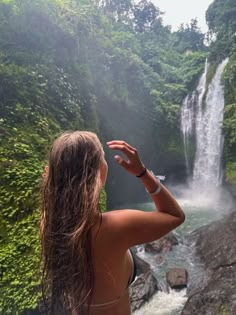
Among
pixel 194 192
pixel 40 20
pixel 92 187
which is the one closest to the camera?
pixel 92 187

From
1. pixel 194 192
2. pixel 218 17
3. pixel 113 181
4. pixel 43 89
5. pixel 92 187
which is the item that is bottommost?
pixel 194 192

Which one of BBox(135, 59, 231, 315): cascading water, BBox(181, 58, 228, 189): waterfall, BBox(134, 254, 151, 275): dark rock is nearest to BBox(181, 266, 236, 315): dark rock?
BBox(134, 254, 151, 275): dark rock

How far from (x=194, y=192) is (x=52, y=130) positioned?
1268cm

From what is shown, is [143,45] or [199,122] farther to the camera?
[143,45]

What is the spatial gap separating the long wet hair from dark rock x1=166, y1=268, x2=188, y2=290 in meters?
5.89

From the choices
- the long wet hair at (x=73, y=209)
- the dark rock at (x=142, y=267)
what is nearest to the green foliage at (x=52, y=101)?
the long wet hair at (x=73, y=209)

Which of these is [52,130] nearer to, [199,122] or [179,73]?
[199,122]

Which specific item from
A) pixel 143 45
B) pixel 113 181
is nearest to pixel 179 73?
pixel 143 45

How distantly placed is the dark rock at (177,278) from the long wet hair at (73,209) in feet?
19.3

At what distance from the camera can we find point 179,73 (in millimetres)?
22531

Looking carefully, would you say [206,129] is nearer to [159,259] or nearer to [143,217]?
[159,259]

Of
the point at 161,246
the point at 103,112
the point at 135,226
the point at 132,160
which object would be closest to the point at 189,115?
the point at 103,112

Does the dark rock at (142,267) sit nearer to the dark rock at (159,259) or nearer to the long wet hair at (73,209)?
the dark rock at (159,259)

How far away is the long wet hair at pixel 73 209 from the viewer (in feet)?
4.38
